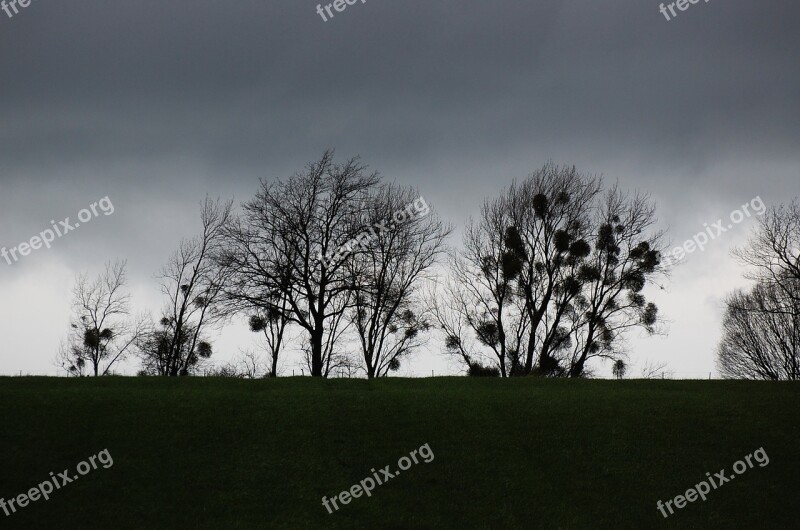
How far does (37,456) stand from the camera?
16.1 meters

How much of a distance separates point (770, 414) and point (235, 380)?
18788 mm

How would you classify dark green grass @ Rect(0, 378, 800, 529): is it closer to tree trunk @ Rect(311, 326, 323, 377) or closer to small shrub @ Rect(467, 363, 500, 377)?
tree trunk @ Rect(311, 326, 323, 377)

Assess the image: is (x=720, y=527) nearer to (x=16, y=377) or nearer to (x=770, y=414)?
(x=770, y=414)

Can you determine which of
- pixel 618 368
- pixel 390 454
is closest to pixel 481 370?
pixel 618 368

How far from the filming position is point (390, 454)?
1738 centimetres

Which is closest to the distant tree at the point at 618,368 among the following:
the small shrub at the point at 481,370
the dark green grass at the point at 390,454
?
the small shrub at the point at 481,370

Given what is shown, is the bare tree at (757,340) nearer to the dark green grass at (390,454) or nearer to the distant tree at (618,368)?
Result: the distant tree at (618,368)

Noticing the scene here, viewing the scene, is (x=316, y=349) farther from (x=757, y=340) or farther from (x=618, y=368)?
(x=757, y=340)

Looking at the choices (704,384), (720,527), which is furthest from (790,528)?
→ (704,384)

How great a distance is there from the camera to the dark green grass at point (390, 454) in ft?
47.9

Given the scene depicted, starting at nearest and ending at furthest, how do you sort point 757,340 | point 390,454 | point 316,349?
point 390,454 → point 316,349 → point 757,340

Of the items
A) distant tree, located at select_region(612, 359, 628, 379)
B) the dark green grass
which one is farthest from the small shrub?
the dark green grass

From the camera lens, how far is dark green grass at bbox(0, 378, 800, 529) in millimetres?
14602

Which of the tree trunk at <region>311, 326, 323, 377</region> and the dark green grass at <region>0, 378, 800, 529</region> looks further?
the tree trunk at <region>311, 326, 323, 377</region>
